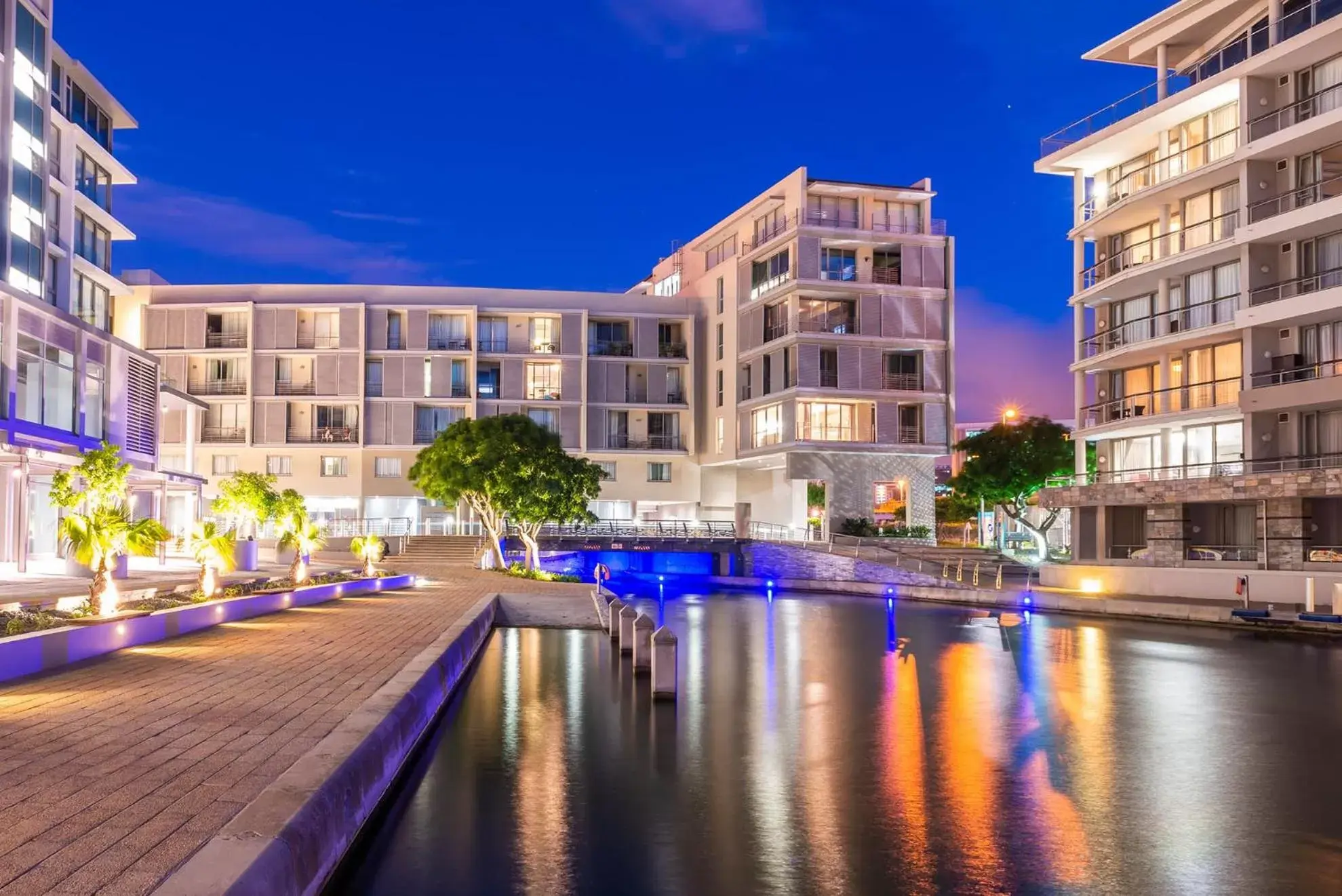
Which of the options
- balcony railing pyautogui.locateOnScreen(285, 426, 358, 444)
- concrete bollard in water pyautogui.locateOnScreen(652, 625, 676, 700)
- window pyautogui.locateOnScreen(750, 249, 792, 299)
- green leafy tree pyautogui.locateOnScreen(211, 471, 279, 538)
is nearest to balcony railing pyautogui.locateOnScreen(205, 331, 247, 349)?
balcony railing pyautogui.locateOnScreen(285, 426, 358, 444)

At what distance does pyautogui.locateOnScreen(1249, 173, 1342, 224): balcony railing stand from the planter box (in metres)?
31.3

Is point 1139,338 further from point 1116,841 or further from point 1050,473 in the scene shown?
point 1116,841

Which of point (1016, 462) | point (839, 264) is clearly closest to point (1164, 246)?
point (1016, 462)

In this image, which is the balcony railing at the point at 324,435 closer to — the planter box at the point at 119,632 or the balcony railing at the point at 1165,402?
the balcony railing at the point at 1165,402

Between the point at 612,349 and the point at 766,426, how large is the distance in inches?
480

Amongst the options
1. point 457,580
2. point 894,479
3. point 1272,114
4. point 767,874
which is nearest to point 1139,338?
point 1272,114

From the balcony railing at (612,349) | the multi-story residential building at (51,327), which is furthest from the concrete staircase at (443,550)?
the balcony railing at (612,349)

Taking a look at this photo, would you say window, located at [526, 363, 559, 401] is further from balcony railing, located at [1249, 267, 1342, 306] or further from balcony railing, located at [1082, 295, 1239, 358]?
balcony railing, located at [1249, 267, 1342, 306]

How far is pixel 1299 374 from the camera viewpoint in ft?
123

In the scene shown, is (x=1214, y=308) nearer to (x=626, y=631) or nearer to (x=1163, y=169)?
(x=1163, y=169)

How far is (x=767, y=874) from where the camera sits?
28.6 ft

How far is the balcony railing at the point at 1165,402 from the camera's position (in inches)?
1603

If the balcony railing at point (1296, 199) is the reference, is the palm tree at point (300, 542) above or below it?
below

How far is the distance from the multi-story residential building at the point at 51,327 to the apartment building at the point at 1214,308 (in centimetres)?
3140
